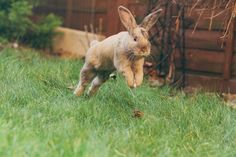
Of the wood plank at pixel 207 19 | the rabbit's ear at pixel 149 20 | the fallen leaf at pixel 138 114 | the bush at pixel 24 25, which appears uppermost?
the rabbit's ear at pixel 149 20

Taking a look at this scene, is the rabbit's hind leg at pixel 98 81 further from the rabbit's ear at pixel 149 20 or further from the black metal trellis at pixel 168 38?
the black metal trellis at pixel 168 38

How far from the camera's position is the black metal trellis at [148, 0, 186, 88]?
21.3 feet

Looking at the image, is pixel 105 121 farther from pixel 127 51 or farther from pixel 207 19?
pixel 207 19

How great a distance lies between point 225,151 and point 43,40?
5.81 metres

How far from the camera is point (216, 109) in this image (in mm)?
4605

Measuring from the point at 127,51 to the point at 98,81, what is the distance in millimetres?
657

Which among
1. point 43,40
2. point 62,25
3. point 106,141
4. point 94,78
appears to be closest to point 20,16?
point 43,40

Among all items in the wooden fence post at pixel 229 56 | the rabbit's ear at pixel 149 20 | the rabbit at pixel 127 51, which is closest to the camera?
the rabbit at pixel 127 51

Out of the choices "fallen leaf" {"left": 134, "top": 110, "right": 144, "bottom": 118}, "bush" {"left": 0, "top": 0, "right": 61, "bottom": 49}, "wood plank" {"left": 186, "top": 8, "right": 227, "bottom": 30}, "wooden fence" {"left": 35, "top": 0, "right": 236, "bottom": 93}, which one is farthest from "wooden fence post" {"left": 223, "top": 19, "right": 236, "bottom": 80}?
"bush" {"left": 0, "top": 0, "right": 61, "bottom": 49}

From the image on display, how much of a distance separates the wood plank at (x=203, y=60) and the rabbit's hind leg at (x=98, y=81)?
202 cm

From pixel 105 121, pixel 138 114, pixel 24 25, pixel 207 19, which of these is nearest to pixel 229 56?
pixel 207 19

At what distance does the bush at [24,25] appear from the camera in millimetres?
8219

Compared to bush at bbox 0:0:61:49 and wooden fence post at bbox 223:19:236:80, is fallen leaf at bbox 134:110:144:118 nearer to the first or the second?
wooden fence post at bbox 223:19:236:80

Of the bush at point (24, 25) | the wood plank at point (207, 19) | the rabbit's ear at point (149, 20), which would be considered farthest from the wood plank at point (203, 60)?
the bush at point (24, 25)
